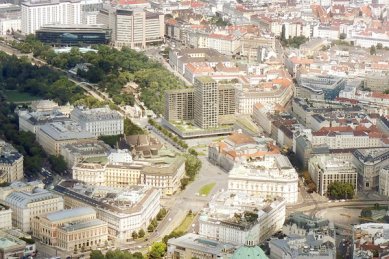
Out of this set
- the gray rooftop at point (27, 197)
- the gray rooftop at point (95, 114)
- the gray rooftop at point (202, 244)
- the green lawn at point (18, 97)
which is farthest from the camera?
the green lawn at point (18, 97)

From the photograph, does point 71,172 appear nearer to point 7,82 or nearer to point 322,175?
point 322,175

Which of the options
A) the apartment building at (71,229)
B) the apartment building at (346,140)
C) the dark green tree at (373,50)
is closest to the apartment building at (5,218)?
the apartment building at (71,229)

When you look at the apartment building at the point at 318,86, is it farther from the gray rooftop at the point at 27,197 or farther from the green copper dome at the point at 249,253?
the green copper dome at the point at 249,253

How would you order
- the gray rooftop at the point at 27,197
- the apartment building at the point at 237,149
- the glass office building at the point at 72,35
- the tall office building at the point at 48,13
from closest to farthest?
the gray rooftop at the point at 27,197
the apartment building at the point at 237,149
the glass office building at the point at 72,35
the tall office building at the point at 48,13

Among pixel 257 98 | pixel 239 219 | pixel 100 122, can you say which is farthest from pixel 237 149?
pixel 257 98

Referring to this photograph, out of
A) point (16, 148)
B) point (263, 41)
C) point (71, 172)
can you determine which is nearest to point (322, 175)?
point (71, 172)

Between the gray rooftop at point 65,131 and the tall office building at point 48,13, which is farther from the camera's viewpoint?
the tall office building at point 48,13

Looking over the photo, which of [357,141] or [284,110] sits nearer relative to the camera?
[357,141]
